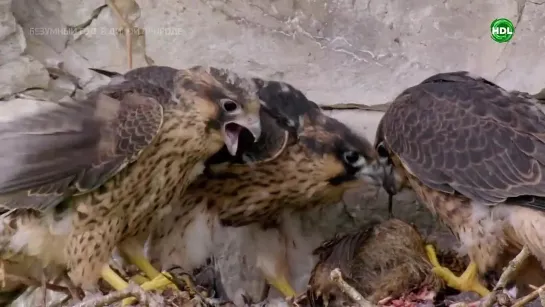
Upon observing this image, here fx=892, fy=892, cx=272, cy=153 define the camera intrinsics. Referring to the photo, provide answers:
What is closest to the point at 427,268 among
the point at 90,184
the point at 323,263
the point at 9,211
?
the point at 323,263

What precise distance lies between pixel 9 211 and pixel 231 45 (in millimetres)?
1012

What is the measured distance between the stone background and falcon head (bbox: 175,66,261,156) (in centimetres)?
58

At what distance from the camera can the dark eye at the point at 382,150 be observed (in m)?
2.45

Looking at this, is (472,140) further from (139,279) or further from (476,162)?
(139,279)

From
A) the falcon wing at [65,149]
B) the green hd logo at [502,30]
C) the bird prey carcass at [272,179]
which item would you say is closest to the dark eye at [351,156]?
the bird prey carcass at [272,179]

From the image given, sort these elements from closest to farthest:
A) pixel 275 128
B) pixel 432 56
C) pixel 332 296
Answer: pixel 332 296 → pixel 275 128 → pixel 432 56

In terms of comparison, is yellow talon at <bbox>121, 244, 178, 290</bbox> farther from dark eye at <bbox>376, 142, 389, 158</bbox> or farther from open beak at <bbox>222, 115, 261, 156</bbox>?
dark eye at <bbox>376, 142, 389, 158</bbox>

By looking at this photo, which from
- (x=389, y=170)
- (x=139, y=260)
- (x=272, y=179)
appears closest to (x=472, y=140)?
(x=389, y=170)

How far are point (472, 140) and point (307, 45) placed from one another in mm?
793

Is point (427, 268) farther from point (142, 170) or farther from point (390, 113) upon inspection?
point (142, 170)

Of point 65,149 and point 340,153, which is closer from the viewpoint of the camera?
point 65,149

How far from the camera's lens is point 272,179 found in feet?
7.83

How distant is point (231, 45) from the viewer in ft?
9.40

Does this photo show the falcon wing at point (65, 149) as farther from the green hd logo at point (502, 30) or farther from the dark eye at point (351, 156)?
the green hd logo at point (502, 30)
